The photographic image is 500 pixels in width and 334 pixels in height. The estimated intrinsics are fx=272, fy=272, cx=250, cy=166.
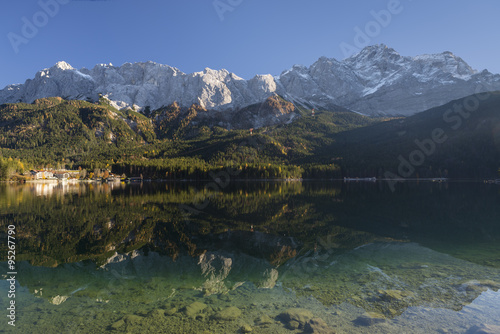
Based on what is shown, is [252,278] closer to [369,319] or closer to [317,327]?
[317,327]

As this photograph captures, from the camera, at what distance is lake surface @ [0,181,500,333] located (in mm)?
12570

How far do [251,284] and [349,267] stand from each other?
769 cm

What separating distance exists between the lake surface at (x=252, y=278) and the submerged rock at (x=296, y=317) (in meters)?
0.08

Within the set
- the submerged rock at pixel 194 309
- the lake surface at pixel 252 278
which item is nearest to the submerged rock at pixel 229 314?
the lake surface at pixel 252 278

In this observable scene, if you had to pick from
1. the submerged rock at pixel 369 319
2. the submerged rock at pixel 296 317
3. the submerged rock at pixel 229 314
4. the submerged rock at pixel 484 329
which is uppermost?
the submerged rock at pixel 484 329

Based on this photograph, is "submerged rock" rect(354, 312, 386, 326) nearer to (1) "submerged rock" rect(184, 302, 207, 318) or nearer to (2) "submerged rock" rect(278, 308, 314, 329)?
(2) "submerged rock" rect(278, 308, 314, 329)

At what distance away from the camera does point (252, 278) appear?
18031 mm

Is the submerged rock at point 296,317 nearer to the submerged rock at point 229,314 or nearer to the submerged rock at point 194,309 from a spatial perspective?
the submerged rock at point 229,314

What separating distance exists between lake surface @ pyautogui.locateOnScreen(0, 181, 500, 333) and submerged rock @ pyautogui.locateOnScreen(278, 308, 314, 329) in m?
0.08

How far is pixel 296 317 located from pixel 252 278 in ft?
18.2

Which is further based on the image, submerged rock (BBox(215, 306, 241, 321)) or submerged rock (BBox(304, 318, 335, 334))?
submerged rock (BBox(215, 306, 241, 321))

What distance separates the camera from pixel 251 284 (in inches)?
672

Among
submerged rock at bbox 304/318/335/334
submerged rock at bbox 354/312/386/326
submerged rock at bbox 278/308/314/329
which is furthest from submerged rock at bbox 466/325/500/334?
submerged rock at bbox 278/308/314/329

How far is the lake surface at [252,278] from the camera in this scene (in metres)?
12.6
